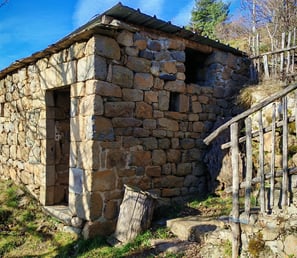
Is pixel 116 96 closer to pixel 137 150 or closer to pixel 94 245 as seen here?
pixel 137 150

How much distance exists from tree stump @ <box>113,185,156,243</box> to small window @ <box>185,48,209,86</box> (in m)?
2.88

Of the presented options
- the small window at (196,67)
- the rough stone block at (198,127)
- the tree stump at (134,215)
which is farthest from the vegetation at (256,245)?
the small window at (196,67)

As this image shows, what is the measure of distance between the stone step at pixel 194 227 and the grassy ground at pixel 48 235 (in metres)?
0.13

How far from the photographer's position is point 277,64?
567 cm

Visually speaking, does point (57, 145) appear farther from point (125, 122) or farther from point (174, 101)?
point (174, 101)

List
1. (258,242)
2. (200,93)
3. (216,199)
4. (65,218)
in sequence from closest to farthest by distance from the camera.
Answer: (258,242) < (65,218) < (216,199) < (200,93)

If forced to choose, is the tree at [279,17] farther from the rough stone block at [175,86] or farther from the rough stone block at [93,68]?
the rough stone block at [93,68]

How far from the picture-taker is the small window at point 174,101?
188 inches

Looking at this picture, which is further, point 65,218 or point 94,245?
point 65,218

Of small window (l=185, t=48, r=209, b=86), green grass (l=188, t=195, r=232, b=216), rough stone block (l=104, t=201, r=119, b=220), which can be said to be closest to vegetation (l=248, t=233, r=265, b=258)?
green grass (l=188, t=195, r=232, b=216)

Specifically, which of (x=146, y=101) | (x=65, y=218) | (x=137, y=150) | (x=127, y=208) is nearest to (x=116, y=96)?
(x=146, y=101)

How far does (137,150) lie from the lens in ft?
13.8

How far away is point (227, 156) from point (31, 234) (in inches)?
134

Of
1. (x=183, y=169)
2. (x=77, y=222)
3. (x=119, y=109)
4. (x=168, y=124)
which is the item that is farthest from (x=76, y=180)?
(x=183, y=169)
